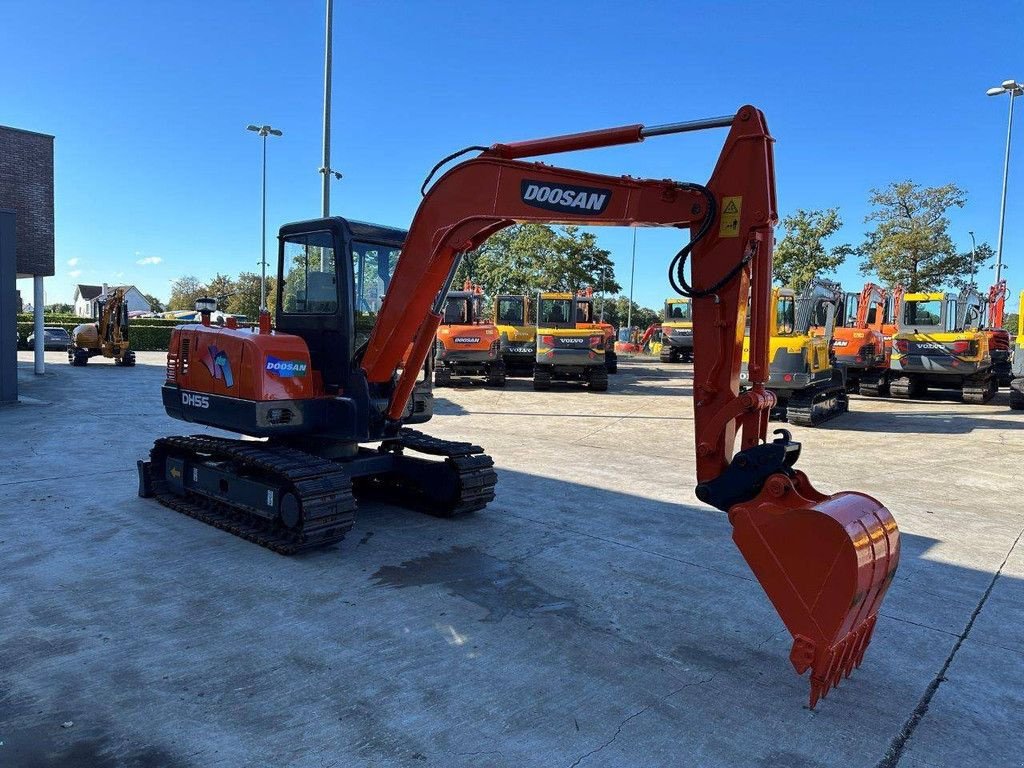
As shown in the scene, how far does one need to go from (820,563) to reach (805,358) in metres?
10.8

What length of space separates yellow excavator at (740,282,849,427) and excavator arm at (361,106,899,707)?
910cm

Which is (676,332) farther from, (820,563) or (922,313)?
(820,563)

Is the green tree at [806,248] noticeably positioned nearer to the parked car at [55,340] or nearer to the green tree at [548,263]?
the green tree at [548,263]

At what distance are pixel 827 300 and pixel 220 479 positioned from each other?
12.8 meters

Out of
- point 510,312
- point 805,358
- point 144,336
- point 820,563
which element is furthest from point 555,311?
point 144,336

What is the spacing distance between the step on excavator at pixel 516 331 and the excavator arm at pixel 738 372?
1652cm

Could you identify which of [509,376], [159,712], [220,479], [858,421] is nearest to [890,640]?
[159,712]

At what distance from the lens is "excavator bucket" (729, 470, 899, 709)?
347 centimetres

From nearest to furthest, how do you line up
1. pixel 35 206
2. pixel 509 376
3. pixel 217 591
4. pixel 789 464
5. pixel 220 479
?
1. pixel 789 464
2. pixel 217 591
3. pixel 220 479
4. pixel 35 206
5. pixel 509 376

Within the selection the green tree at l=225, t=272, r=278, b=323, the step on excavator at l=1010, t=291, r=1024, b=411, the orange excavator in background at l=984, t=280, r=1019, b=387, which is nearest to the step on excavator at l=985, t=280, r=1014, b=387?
the orange excavator in background at l=984, t=280, r=1019, b=387

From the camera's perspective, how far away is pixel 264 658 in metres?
3.94

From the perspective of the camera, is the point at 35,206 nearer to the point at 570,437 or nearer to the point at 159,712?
the point at 570,437

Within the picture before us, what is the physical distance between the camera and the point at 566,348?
1897cm

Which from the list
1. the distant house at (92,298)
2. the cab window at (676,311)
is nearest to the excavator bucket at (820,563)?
the cab window at (676,311)
